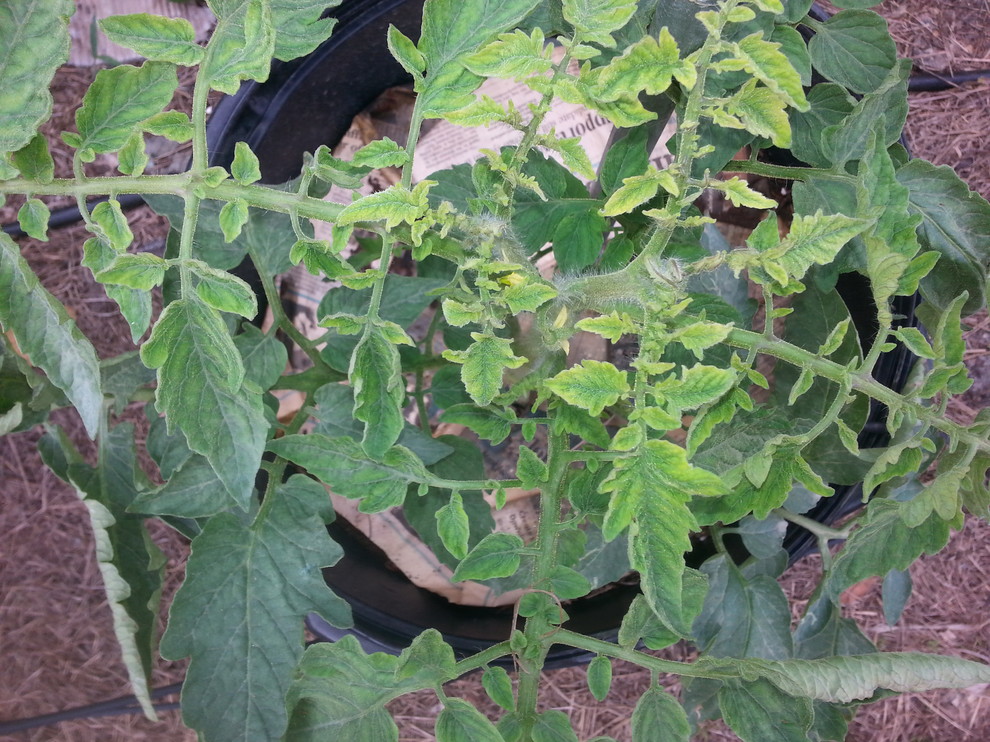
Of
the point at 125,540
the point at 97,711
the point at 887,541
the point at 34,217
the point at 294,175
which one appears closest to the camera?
the point at 34,217

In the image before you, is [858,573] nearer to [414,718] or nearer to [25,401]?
[25,401]

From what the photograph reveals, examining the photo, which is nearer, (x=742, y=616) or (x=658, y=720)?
(x=658, y=720)

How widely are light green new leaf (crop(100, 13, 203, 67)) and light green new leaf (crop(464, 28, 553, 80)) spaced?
18cm

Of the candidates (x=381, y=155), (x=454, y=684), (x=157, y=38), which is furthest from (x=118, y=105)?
(x=454, y=684)

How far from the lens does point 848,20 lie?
672 millimetres

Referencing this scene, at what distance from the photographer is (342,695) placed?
613mm

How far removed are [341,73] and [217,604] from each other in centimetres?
57

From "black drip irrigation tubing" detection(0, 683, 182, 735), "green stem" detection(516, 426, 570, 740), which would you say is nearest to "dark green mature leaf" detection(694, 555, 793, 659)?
"green stem" detection(516, 426, 570, 740)

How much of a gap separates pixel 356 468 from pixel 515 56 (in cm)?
33

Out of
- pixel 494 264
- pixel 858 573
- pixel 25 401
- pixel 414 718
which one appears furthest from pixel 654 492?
pixel 414 718

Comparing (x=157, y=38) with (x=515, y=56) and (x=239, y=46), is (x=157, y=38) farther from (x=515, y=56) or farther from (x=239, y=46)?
(x=515, y=56)

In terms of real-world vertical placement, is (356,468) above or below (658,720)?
above

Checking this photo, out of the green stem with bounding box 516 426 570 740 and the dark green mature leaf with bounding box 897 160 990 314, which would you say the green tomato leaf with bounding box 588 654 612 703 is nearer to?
the green stem with bounding box 516 426 570 740

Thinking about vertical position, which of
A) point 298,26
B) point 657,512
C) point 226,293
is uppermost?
point 298,26
